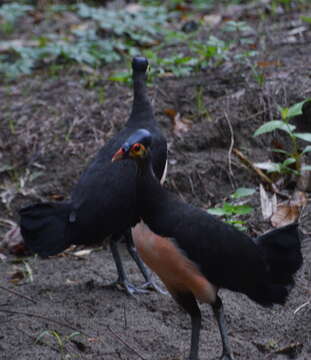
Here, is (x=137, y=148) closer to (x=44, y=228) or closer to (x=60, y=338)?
(x=60, y=338)

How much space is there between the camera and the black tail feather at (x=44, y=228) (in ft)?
15.1

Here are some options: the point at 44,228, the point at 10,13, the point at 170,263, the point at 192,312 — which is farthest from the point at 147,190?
the point at 10,13

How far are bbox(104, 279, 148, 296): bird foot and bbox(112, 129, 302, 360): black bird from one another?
3.65 feet

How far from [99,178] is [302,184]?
170 cm

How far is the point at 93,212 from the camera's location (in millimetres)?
4660

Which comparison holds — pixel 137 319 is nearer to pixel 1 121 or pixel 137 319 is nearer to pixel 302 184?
pixel 302 184

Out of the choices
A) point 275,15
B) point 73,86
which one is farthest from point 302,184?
point 275,15

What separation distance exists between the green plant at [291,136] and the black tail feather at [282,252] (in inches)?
57.3

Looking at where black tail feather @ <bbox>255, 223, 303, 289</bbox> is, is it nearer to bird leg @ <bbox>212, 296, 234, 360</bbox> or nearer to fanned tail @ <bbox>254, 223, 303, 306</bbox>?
fanned tail @ <bbox>254, 223, 303, 306</bbox>

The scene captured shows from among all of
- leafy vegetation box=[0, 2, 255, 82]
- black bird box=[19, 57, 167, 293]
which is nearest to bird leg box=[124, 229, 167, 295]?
black bird box=[19, 57, 167, 293]

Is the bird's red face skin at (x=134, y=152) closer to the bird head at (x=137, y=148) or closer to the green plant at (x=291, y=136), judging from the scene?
the bird head at (x=137, y=148)

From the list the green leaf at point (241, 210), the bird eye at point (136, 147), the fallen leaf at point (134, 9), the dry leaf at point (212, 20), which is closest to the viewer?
the bird eye at point (136, 147)

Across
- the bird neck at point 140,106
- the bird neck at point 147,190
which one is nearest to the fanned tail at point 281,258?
the bird neck at point 147,190

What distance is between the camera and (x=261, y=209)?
17.7 ft
